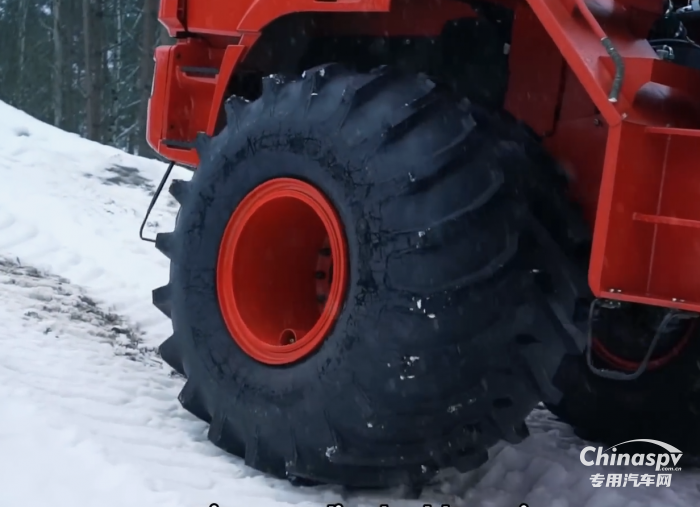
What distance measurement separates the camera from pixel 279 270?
316cm

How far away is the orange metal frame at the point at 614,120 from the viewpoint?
221 centimetres

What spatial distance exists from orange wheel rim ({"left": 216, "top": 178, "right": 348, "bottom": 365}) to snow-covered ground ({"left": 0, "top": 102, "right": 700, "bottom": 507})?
454 millimetres

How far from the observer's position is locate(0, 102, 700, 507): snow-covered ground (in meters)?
2.54

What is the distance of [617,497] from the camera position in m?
3.18

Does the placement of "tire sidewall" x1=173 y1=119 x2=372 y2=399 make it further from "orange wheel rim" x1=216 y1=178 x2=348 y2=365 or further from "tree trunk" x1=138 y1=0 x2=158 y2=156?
"tree trunk" x1=138 y1=0 x2=158 y2=156

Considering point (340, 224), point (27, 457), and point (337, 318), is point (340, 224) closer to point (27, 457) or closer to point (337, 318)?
point (337, 318)

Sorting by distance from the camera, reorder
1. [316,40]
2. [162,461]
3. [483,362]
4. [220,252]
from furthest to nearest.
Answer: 1. [316,40]
2. [220,252]
3. [162,461]
4. [483,362]

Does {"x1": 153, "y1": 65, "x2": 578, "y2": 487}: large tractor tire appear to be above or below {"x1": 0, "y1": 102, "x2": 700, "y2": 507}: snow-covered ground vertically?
above

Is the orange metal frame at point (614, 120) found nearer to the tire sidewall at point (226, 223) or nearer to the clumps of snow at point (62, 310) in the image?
the tire sidewall at point (226, 223)

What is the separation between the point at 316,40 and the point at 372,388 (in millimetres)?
1662

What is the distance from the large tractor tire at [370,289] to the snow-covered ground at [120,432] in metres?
0.20

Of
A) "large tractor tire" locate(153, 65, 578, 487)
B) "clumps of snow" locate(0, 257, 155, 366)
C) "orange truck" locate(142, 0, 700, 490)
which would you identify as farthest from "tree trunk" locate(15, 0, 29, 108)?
"large tractor tire" locate(153, 65, 578, 487)

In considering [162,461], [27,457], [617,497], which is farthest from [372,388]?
[617,497]

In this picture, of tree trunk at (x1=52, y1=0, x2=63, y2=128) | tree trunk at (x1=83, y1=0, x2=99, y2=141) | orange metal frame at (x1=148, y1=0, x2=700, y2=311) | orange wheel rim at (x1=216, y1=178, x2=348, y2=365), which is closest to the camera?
orange metal frame at (x1=148, y1=0, x2=700, y2=311)
